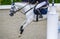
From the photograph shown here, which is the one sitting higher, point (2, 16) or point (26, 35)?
point (2, 16)

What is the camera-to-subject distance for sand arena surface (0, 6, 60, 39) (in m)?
4.40

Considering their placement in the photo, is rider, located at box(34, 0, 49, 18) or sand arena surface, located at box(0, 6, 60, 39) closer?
rider, located at box(34, 0, 49, 18)

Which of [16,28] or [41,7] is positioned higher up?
[41,7]

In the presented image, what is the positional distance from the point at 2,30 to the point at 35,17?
1.47 metres

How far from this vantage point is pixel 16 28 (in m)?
4.46

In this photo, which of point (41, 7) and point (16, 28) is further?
point (16, 28)

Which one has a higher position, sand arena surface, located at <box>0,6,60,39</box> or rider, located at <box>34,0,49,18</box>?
rider, located at <box>34,0,49,18</box>

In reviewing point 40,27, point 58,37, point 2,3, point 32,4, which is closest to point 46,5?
point 32,4

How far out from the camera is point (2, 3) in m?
4.49

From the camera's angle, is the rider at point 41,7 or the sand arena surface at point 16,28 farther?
the sand arena surface at point 16,28

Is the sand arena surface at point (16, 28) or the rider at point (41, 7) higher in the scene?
the rider at point (41, 7)

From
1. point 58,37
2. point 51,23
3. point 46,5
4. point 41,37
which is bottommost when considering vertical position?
point 41,37

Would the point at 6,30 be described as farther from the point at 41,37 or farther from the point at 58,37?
the point at 58,37

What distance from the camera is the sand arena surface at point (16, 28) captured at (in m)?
4.40
